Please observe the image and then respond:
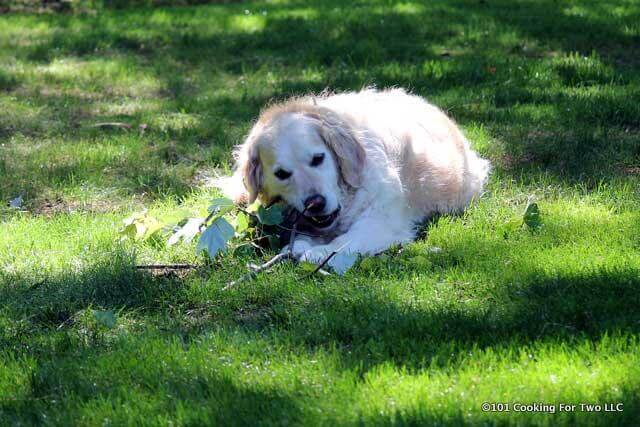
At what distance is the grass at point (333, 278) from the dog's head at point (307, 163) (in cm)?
47

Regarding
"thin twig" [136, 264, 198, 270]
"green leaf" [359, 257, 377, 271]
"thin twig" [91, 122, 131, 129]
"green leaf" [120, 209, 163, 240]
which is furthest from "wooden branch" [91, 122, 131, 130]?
"green leaf" [359, 257, 377, 271]

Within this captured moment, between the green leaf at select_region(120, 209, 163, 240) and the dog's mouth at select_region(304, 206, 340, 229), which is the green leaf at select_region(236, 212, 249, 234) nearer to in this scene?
the dog's mouth at select_region(304, 206, 340, 229)

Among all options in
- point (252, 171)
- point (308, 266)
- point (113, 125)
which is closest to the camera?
point (308, 266)

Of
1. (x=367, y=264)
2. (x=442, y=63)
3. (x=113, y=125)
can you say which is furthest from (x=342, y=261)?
(x=442, y=63)

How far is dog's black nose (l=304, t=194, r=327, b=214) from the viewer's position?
505 cm

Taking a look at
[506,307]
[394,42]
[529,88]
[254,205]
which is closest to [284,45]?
[394,42]

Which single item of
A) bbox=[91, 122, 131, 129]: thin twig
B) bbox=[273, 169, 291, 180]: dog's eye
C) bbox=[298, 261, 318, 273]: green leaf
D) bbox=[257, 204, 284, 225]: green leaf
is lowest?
bbox=[91, 122, 131, 129]: thin twig

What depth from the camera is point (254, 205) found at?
5.26 meters

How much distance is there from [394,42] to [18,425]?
6943 mm

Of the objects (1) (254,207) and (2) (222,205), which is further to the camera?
(1) (254,207)

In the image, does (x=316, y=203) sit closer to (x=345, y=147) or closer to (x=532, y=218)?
(x=345, y=147)

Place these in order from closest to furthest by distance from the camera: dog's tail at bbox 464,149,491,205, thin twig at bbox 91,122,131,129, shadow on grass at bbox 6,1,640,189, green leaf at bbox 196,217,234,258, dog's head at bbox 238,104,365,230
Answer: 1. green leaf at bbox 196,217,234,258
2. dog's head at bbox 238,104,365,230
3. dog's tail at bbox 464,149,491,205
4. shadow on grass at bbox 6,1,640,189
5. thin twig at bbox 91,122,131,129

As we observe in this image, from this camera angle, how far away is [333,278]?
183 inches

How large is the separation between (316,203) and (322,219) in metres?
Result: 0.18
